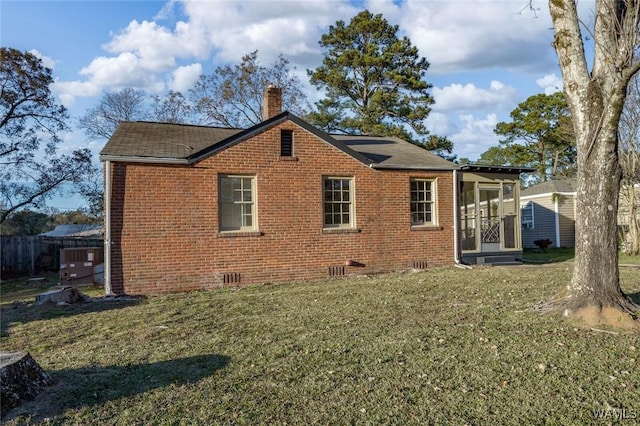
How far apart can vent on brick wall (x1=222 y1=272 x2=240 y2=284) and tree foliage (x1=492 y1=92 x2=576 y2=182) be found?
1130 inches

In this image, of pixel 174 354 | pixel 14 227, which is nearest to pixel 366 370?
pixel 174 354

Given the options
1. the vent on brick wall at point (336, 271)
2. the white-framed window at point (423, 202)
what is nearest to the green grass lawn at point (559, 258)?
the white-framed window at point (423, 202)

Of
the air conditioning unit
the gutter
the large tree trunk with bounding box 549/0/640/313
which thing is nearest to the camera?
the large tree trunk with bounding box 549/0/640/313

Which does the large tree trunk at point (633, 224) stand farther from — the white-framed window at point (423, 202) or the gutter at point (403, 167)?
the white-framed window at point (423, 202)

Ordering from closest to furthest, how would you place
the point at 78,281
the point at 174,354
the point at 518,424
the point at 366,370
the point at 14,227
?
the point at 518,424, the point at 366,370, the point at 174,354, the point at 78,281, the point at 14,227

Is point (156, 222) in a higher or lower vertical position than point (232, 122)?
lower

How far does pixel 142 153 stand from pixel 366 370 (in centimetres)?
792

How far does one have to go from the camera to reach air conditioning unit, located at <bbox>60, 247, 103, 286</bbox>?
13.2 metres

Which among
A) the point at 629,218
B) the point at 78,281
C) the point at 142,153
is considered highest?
the point at 142,153

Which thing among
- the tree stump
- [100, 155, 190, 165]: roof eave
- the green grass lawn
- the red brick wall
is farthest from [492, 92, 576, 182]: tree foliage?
the tree stump

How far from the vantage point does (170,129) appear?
528 inches

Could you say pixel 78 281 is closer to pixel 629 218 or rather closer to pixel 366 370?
pixel 366 370

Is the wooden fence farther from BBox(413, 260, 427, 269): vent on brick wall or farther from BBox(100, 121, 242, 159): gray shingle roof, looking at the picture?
BBox(413, 260, 427, 269): vent on brick wall

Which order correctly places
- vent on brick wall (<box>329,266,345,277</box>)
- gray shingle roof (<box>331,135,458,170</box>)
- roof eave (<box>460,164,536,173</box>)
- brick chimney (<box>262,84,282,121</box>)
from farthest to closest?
1. roof eave (<box>460,164,536,173</box>)
2. brick chimney (<box>262,84,282,121</box>)
3. gray shingle roof (<box>331,135,458,170</box>)
4. vent on brick wall (<box>329,266,345,277</box>)
